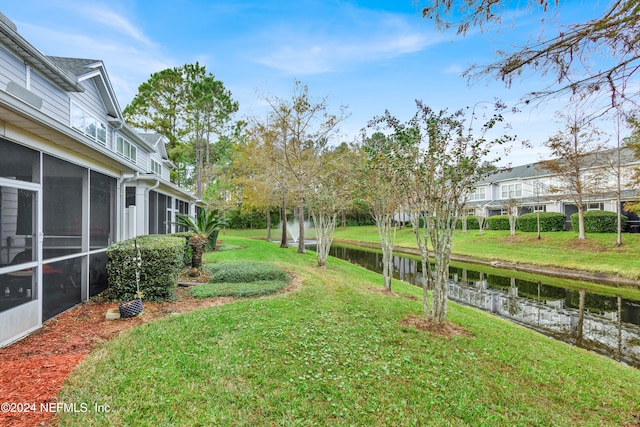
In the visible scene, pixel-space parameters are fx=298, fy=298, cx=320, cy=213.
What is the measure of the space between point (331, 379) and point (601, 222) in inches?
941

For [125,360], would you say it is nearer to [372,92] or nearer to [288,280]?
[288,280]

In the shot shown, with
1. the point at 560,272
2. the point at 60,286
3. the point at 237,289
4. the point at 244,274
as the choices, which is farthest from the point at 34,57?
the point at 560,272

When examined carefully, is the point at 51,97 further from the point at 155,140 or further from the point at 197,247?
the point at 155,140

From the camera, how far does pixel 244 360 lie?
3.52m

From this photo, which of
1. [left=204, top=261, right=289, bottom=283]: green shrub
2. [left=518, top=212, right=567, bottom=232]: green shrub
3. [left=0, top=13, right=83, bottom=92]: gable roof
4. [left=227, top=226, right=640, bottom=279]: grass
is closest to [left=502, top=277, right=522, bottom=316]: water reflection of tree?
[left=227, top=226, right=640, bottom=279]: grass

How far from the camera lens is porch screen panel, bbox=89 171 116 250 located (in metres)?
5.89

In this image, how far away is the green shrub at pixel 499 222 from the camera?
26781 mm

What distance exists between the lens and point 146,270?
5.84 m

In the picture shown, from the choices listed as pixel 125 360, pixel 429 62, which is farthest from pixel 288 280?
pixel 429 62

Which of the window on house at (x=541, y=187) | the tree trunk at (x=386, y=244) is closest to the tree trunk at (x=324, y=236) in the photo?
the tree trunk at (x=386, y=244)

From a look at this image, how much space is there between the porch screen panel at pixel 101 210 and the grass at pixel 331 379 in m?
2.67

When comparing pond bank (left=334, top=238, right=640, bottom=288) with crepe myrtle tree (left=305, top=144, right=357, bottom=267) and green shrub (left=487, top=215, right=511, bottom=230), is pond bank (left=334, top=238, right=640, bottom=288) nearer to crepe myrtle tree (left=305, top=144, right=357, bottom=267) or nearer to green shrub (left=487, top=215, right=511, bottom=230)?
green shrub (left=487, top=215, right=511, bottom=230)

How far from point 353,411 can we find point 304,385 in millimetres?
588

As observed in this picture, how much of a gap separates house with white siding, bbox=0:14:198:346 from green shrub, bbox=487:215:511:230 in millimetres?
28146
